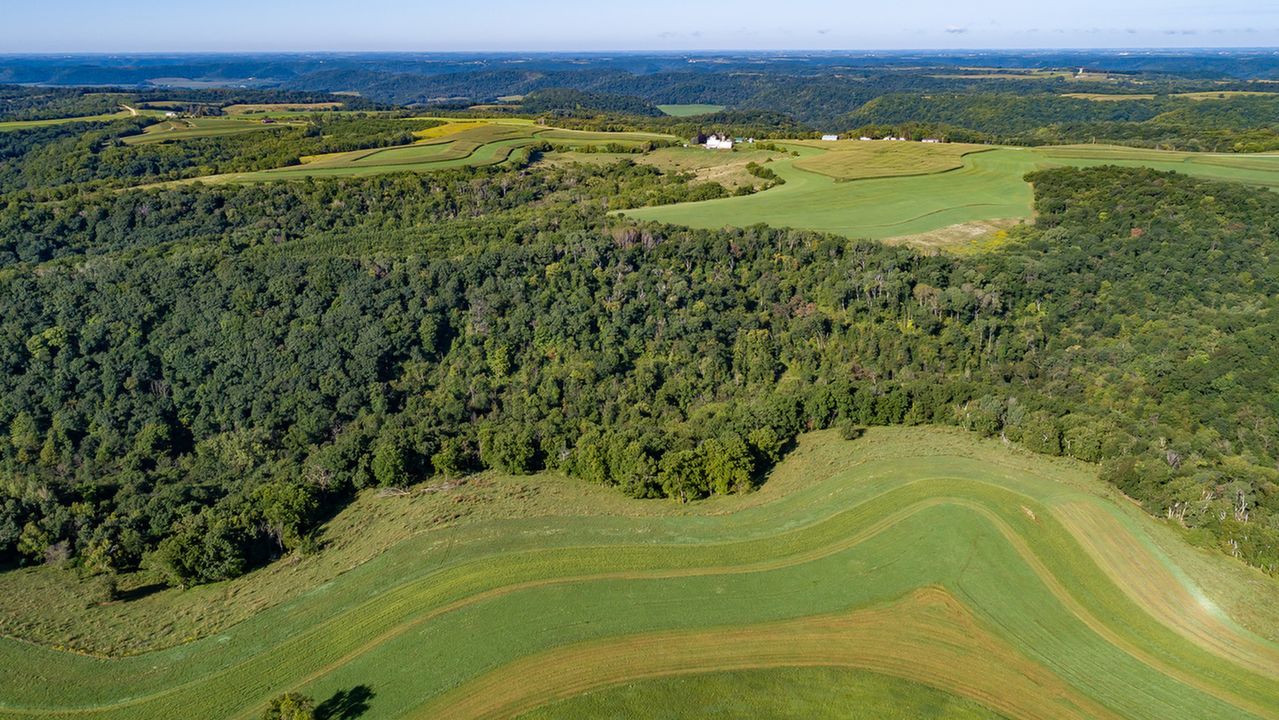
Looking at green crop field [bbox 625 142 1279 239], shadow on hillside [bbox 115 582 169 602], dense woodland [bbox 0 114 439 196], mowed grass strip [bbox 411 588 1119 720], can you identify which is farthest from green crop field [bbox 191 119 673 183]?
mowed grass strip [bbox 411 588 1119 720]

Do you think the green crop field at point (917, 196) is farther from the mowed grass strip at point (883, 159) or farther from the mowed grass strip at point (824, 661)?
the mowed grass strip at point (824, 661)

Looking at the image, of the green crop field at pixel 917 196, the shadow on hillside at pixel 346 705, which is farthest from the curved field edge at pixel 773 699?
the green crop field at pixel 917 196

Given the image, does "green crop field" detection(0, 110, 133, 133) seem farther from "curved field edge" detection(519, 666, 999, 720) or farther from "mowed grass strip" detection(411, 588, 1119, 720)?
"curved field edge" detection(519, 666, 999, 720)

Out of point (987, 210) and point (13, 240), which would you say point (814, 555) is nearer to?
point (987, 210)

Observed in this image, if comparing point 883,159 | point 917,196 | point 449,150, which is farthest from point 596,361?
point 449,150

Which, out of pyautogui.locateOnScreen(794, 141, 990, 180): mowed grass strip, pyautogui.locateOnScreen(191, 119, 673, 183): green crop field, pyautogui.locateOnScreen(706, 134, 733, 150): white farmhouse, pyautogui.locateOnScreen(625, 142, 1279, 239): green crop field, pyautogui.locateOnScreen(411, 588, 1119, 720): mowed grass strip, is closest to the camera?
pyautogui.locateOnScreen(411, 588, 1119, 720): mowed grass strip

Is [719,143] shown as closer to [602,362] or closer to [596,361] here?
[596,361]
